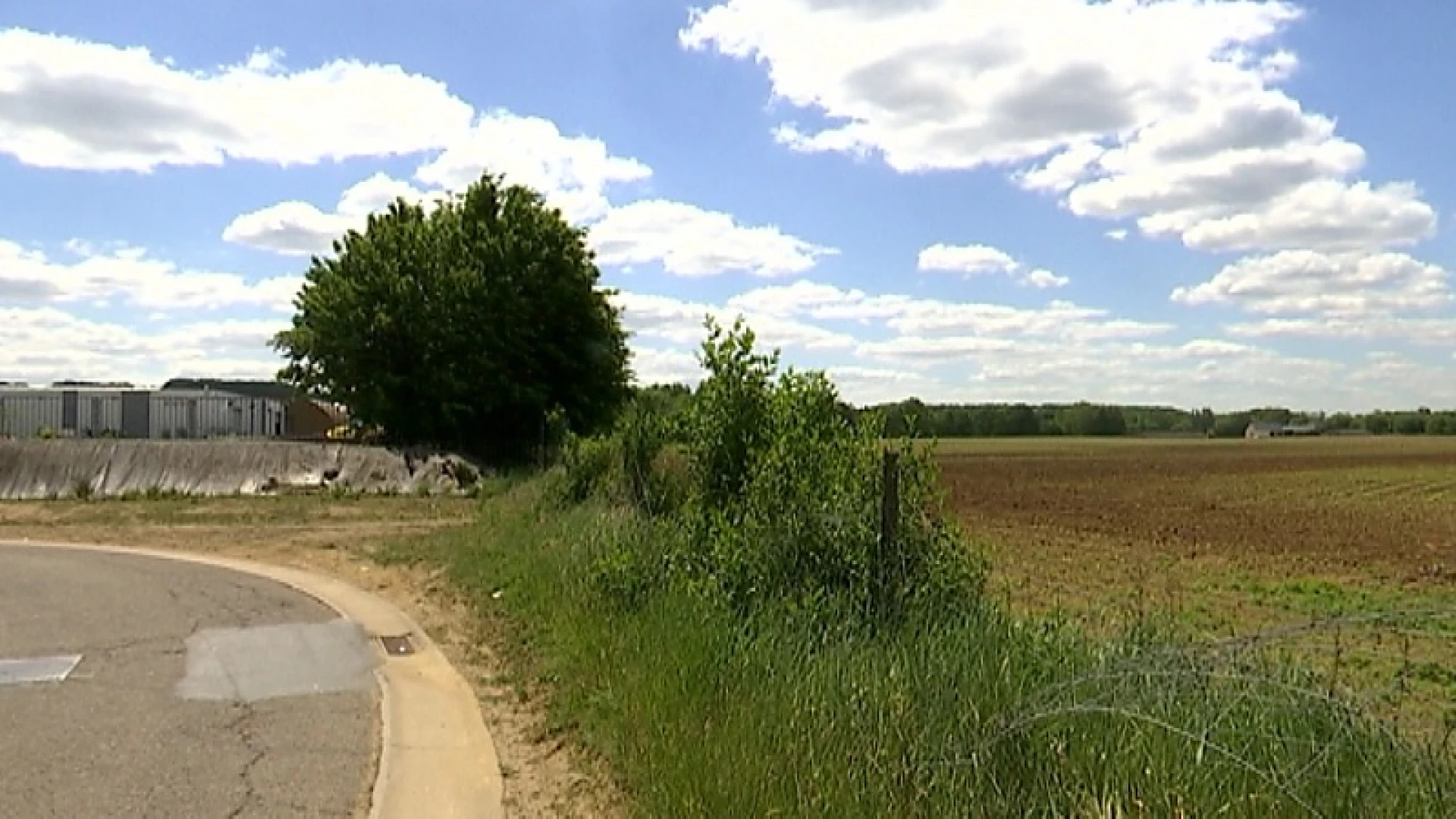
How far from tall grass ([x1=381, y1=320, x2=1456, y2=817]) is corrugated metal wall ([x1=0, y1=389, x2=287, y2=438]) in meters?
38.0

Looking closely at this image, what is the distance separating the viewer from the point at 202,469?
30.9m

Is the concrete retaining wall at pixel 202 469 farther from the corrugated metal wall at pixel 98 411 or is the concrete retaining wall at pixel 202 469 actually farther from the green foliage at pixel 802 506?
the green foliage at pixel 802 506

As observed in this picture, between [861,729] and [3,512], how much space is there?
84.8 ft

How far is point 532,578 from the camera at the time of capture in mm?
12977

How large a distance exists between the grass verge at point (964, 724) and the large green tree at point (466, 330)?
2502 centimetres

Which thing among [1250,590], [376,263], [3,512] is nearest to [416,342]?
[376,263]

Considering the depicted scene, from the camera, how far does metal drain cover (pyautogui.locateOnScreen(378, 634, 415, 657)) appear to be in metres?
11.8

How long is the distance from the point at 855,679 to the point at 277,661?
6.64 meters

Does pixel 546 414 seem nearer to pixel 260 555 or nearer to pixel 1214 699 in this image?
pixel 260 555

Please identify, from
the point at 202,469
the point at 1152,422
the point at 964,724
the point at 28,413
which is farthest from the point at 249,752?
the point at 1152,422

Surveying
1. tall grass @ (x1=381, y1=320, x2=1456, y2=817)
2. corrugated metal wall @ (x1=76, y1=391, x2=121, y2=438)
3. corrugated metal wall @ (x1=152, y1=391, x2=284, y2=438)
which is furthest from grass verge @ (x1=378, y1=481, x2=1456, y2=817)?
corrugated metal wall @ (x1=76, y1=391, x2=121, y2=438)

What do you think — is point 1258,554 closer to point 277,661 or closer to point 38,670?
point 277,661

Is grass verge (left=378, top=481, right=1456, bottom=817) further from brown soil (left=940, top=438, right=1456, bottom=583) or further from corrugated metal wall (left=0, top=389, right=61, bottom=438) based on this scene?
corrugated metal wall (left=0, top=389, right=61, bottom=438)

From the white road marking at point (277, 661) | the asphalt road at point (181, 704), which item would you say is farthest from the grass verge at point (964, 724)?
the white road marking at point (277, 661)
